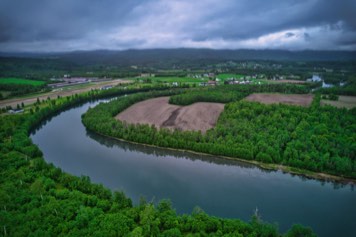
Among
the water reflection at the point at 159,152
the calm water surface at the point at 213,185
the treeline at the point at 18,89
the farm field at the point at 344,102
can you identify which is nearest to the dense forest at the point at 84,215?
the calm water surface at the point at 213,185

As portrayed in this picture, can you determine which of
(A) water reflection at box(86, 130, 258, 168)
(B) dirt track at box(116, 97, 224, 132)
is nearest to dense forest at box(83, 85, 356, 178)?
(A) water reflection at box(86, 130, 258, 168)

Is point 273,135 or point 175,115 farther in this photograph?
point 175,115

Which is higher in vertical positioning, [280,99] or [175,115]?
[280,99]

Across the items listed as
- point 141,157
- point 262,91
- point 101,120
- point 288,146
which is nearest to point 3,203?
point 141,157

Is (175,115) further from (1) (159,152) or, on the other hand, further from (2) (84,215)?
(2) (84,215)

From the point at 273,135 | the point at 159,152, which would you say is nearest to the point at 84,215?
the point at 159,152

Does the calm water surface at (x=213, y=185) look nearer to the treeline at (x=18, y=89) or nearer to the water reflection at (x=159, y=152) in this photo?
the water reflection at (x=159, y=152)
